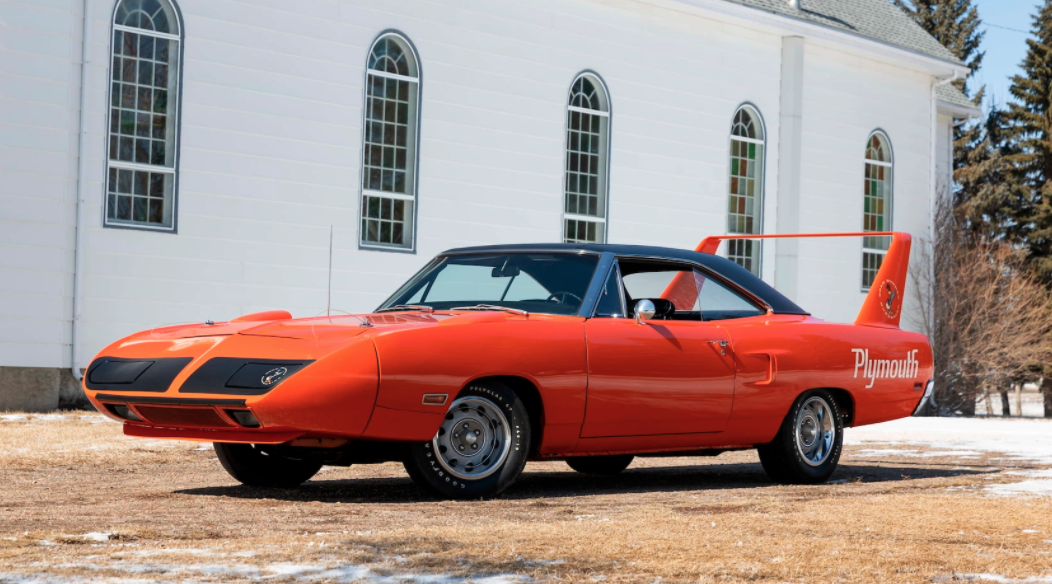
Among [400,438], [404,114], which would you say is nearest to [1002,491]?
[400,438]

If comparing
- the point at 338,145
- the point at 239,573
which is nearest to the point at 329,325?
the point at 239,573

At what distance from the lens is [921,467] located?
1038 centimetres

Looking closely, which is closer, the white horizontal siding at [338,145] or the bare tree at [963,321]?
the white horizontal siding at [338,145]

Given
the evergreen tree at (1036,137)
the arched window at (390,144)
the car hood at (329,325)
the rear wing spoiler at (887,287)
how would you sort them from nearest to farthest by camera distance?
the car hood at (329,325), the rear wing spoiler at (887,287), the arched window at (390,144), the evergreen tree at (1036,137)

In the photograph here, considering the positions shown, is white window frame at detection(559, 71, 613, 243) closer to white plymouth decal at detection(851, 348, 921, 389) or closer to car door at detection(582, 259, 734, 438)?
white plymouth decal at detection(851, 348, 921, 389)

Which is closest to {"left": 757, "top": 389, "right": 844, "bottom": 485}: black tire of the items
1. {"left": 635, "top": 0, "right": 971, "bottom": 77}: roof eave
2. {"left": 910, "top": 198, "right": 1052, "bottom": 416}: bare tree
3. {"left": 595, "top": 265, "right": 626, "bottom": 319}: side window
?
{"left": 595, "top": 265, "right": 626, "bottom": 319}: side window

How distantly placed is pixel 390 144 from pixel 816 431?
10.7 m

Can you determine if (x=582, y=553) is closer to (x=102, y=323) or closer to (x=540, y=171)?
(x=102, y=323)

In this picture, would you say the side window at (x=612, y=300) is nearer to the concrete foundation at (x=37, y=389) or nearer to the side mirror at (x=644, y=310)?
the side mirror at (x=644, y=310)

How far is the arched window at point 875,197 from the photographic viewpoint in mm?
25562

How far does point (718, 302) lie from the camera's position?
8.56 metres

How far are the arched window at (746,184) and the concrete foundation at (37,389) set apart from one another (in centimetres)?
1170

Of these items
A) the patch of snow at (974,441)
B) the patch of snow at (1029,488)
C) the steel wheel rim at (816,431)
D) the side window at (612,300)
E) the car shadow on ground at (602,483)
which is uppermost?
the side window at (612,300)

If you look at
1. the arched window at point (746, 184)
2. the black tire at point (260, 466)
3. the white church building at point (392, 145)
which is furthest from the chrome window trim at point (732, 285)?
the arched window at point (746, 184)
